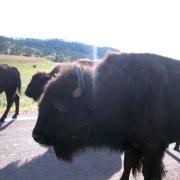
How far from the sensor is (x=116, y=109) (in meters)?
5.25

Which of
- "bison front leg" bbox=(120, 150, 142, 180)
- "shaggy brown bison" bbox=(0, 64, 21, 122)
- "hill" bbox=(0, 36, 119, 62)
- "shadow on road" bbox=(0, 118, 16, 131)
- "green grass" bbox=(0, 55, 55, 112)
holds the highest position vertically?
"bison front leg" bbox=(120, 150, 142, 180)

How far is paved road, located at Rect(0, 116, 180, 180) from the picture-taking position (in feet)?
22.9

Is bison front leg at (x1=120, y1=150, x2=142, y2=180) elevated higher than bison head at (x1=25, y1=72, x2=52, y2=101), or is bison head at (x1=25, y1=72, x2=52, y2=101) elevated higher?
bison front leg at (x1=120, y1=150, x2=142, y2=180)

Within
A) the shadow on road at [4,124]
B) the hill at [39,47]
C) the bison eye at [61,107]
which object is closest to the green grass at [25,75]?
the shadow on road at [4,124]

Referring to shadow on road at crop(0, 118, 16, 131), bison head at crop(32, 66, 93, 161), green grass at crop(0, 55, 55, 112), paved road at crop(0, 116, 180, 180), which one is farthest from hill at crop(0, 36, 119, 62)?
bison head at crop(32, 66, 93, 161)

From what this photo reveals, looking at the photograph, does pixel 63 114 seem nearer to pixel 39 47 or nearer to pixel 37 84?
pixel 37 84

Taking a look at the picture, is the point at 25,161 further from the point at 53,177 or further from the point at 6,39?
the point at 6,39

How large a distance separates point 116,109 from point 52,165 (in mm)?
2848

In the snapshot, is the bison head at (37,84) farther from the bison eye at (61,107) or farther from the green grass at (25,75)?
the bison eye at (61,107)

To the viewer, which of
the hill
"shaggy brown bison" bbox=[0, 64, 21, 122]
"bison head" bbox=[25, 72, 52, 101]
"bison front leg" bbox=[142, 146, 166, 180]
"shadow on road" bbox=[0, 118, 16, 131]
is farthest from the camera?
the hill

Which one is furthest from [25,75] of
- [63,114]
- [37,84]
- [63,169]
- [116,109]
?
[63,114]

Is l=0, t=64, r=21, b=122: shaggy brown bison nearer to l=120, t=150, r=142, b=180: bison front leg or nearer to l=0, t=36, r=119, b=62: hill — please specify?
l=120, t=150, r=142, b=180: bison front leg

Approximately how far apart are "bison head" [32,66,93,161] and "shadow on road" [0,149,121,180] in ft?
6.34

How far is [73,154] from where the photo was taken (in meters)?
5.38
